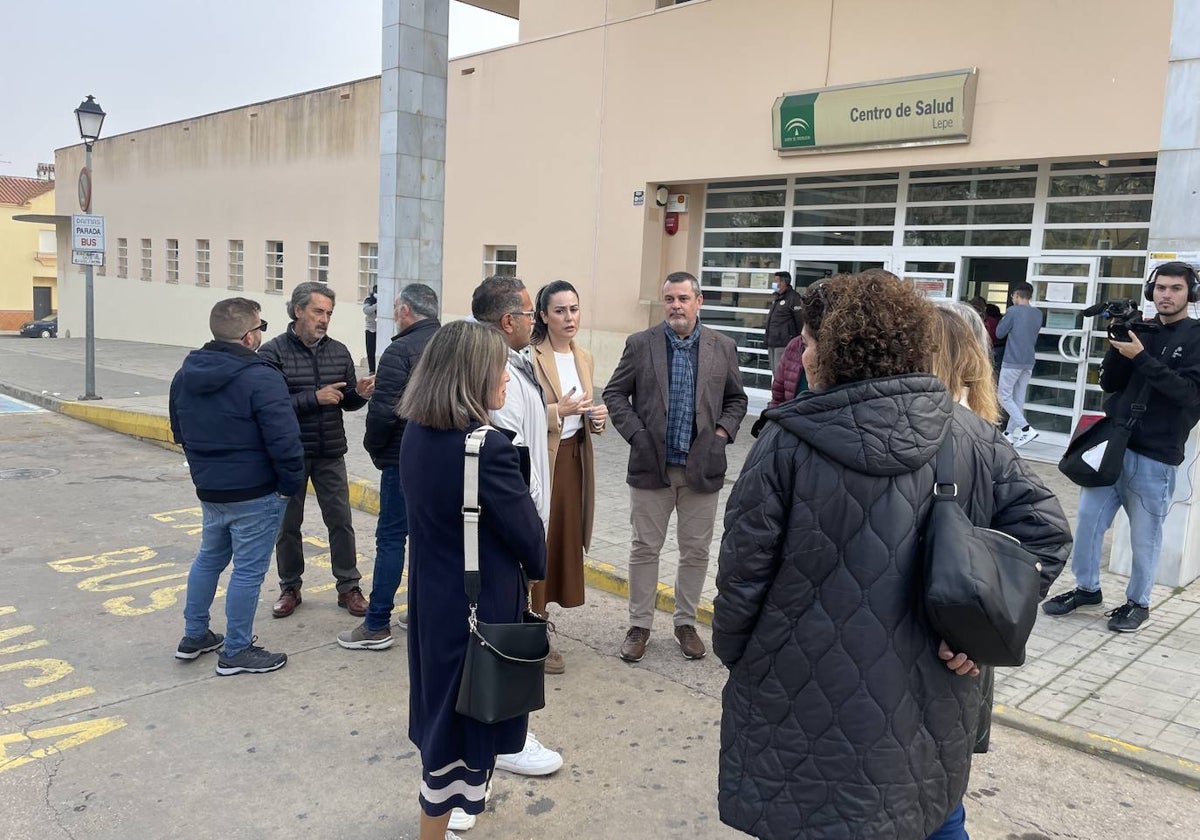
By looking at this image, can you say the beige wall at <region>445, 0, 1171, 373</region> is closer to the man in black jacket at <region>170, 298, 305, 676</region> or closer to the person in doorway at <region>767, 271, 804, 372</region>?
the person in doorway at <region>767, 271, 804, 372</region>

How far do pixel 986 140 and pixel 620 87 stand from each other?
5.83 m

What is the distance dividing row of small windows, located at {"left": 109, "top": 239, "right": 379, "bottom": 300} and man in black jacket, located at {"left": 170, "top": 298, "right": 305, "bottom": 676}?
479 inches

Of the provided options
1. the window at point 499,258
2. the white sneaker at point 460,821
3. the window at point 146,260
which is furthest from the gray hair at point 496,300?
the window at point 146,260

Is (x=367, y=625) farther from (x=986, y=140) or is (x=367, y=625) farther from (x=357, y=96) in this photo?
(x=357, y=96)

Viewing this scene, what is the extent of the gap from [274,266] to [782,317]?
1488 centimetres

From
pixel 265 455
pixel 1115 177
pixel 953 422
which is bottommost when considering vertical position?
pixel 265 455

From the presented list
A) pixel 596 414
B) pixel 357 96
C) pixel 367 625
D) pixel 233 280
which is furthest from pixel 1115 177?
pixel 233 280

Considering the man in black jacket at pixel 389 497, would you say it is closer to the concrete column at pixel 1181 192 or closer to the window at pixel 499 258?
the concrete column at pixel 1181 192

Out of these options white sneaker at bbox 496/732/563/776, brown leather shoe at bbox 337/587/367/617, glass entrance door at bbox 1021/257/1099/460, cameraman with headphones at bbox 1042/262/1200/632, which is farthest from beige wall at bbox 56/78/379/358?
white sneaker at bbox 496/732/563/776

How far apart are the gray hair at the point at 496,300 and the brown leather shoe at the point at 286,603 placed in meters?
2.35

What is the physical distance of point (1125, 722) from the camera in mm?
4000

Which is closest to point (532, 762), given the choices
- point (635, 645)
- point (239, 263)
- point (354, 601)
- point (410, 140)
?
point (635, 645)

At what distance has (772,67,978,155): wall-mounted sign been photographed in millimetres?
9727

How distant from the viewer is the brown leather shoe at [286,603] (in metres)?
5.18
